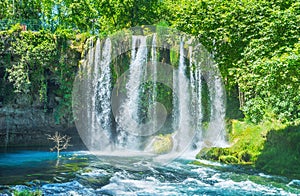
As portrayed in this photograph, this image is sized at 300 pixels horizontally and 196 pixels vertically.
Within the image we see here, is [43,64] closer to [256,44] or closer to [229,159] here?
[229,159]

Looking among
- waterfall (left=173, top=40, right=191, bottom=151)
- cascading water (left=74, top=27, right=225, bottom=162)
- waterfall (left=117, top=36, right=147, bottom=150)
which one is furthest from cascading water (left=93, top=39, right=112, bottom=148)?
waterfall (left=173, top=40, right=191, bottom=151)

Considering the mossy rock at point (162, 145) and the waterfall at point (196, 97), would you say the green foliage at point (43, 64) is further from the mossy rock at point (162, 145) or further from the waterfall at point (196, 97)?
the waterfall at point (196, 97)

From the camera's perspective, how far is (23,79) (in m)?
16.4

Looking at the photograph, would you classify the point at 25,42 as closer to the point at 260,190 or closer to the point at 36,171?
the point at 36,171

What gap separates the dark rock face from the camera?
58.3 ft

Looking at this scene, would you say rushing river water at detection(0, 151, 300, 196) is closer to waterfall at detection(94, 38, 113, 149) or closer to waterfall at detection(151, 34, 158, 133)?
waterfall at detection(94, 38, 113, 149)

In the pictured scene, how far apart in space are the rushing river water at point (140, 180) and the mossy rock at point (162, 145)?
9.56 feet

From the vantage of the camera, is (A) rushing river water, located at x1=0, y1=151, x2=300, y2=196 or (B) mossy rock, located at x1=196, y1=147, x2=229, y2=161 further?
(B) mossy rock, located at x1=196, y1=147, x2=229, y2=161

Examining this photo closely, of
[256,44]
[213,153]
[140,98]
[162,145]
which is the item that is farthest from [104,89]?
[256,44]

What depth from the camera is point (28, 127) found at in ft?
60.2

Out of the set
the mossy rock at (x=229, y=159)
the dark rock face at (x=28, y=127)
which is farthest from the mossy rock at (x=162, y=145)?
the dark rock face at (x=28, y=127)

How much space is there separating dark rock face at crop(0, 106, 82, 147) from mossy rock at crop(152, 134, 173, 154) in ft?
19.0

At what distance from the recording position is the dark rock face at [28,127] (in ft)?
58.3

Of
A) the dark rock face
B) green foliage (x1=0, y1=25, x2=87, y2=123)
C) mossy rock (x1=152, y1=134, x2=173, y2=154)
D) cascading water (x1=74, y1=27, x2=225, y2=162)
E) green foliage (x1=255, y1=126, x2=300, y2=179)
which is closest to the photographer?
green foliage (x1=255, y1=126, x2=300, y2=179)
